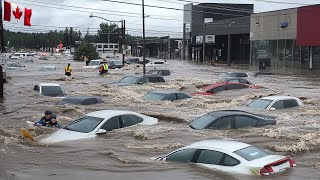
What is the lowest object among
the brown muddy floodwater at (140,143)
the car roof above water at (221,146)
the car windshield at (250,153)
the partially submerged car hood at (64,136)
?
the brown muddy floodwater at (140,143)

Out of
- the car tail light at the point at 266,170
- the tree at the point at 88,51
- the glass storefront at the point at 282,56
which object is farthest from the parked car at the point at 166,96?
the tree at the point at 88,51

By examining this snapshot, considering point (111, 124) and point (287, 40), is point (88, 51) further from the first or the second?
point (111, 124)

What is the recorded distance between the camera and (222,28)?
79938 millimetres

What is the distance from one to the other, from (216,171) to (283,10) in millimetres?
52769

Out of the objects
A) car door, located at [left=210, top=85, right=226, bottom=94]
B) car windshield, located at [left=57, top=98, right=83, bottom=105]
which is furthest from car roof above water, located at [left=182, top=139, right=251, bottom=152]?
car door, located at [left=210, top=85, right=226, bottom=94]

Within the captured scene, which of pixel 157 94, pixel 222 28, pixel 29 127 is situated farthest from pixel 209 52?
pixel 29 127

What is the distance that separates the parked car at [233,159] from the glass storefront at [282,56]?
1825 inches

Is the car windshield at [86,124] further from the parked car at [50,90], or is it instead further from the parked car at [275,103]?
the parked car at [50,90]

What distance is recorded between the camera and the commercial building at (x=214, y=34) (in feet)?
271

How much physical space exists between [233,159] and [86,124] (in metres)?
6.08

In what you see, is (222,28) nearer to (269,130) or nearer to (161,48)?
(161,48)

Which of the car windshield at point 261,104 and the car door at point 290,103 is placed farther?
the car door at point 290,103

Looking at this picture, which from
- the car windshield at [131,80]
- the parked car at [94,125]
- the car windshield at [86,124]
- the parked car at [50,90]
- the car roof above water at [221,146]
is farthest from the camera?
the car windshield at [131,80]

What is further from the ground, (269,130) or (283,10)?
A: (283,10)
